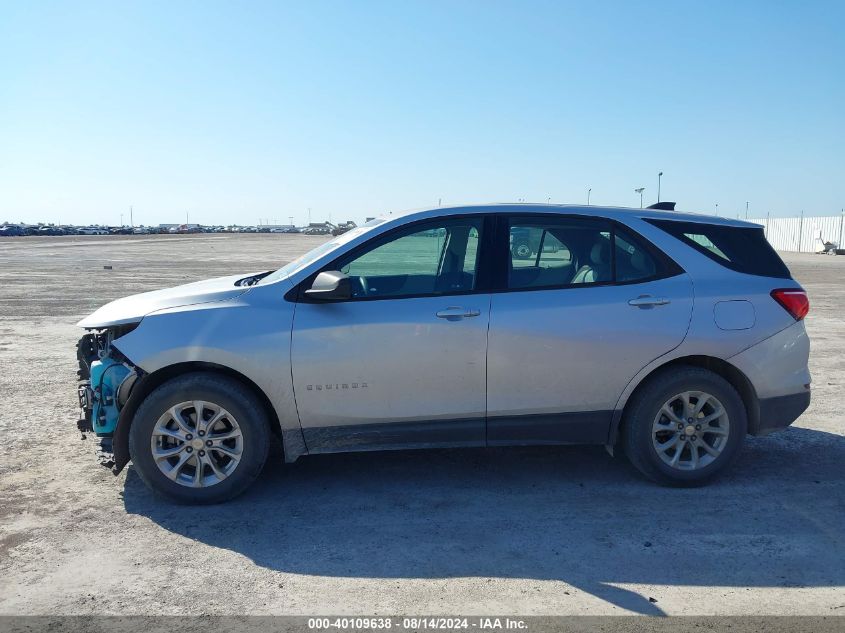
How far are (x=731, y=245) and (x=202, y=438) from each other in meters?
3.68

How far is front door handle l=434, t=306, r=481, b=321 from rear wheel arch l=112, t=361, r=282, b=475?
1193 mm

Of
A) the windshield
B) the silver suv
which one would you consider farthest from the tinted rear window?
the windshield

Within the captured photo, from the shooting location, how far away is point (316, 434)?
4801 mm

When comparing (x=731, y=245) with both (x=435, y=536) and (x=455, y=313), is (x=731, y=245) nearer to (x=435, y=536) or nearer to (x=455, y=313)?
(x=455, y=313)

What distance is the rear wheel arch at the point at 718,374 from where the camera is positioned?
502 cm

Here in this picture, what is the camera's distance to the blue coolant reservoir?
4.85 metres

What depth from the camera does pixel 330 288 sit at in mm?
4617

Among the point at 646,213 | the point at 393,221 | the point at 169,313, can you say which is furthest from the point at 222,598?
the point at 646,213

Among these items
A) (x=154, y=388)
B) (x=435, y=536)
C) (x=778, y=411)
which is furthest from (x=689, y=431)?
(x=154, y=388)

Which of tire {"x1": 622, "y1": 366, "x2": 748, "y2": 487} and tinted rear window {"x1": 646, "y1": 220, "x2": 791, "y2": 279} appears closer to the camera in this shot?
tire {"x1": 622, "y1": 366, "x2": 748, "y2": 487}

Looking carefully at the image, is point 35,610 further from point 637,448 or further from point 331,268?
point 637,448

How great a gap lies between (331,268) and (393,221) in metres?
0.52

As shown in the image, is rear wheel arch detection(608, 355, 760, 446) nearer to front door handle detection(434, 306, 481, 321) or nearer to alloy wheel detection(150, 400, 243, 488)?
front door handle detection(434, 306, 481, 321)

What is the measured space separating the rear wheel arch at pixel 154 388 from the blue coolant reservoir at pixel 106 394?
165 mm
